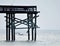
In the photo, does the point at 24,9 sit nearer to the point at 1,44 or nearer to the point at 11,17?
the point at 11,17

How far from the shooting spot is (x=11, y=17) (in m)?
54.6

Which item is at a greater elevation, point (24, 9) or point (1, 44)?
point (24, 9)

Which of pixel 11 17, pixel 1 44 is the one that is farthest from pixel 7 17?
pixel 1 44

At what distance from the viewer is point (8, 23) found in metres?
54.8

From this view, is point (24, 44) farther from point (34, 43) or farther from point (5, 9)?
point (5, 9)

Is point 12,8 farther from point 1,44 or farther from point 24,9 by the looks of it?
point 1,44

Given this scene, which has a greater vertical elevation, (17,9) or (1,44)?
(17,9)

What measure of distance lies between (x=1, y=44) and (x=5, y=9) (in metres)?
4.91

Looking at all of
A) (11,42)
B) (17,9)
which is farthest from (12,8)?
(11,42)

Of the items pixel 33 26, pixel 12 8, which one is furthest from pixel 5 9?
pixel 33 26

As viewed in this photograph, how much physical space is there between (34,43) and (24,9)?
15.7 feet

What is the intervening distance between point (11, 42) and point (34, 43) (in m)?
3.17

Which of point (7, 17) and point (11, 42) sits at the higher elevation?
point (7, 17)

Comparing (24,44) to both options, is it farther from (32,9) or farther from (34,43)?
(32,9)
